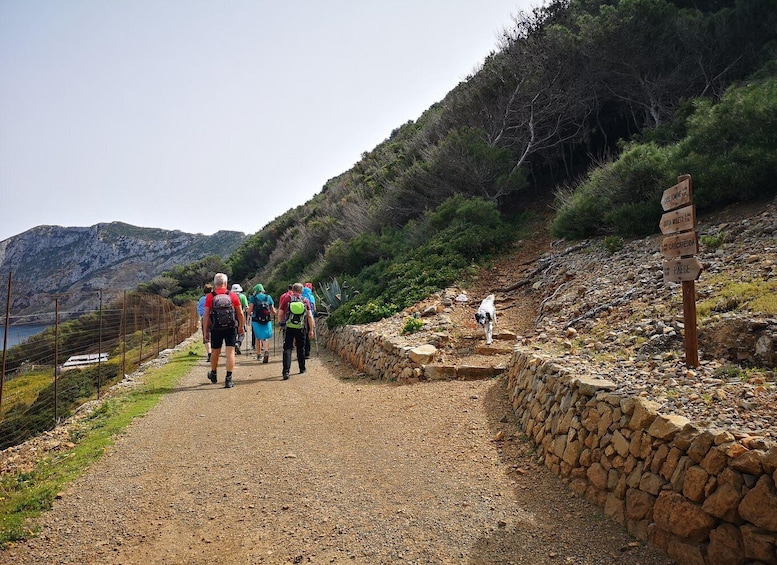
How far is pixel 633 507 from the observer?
10.4ft

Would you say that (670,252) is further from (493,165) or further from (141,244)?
(141,244)

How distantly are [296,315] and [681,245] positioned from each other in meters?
6.39

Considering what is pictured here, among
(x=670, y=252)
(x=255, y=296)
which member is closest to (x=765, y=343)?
(x=670, y=252)

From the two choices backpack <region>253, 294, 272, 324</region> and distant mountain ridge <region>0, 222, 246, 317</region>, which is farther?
distant mountain ridge <region>0, 222, 246, 317</region>

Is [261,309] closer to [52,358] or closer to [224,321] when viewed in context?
[224,321]

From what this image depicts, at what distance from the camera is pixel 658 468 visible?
3098 mm

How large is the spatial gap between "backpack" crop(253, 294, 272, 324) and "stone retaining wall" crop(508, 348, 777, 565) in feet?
24.4

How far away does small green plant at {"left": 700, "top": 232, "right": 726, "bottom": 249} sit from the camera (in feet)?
23.0

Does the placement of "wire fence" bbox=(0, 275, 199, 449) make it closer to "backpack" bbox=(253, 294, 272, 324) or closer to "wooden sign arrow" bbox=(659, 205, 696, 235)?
"backpack" bbox=(253, 294, 272, 324)

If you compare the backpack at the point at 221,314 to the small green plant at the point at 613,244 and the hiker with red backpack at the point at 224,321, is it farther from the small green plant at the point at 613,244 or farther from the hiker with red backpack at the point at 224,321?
the small green plant at the point at 613,244

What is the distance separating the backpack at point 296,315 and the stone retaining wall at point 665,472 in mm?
5348

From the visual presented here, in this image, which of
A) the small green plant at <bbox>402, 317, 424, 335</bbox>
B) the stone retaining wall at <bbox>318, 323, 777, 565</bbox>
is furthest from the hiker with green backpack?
the stone retaining wall at <bbox>318, 323, 777, 565</bbox>

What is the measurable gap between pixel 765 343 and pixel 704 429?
162cm

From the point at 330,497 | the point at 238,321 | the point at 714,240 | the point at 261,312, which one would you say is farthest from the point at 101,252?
the point at 714,240
